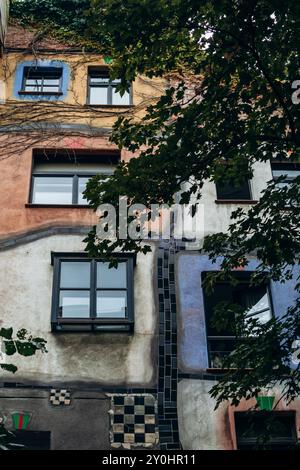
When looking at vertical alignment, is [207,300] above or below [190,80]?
below

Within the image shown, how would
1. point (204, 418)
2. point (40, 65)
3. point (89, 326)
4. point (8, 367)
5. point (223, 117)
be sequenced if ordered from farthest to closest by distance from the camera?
point (40, 65), point (89, 326), point (204, 418), point (223, 117), point (8, 367)

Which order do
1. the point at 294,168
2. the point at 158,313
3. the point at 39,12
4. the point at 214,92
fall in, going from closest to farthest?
the point at 214,92, the point at 158,313, the point at 294,168, the point at 39,12

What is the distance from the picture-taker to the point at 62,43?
13281mm

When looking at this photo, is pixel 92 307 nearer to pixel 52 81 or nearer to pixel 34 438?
pixel 34 438

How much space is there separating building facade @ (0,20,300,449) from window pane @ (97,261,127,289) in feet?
0.06

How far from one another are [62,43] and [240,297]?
7.06 metres

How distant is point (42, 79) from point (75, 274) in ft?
17.0

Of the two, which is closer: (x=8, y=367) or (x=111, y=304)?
(x=8, y=367)

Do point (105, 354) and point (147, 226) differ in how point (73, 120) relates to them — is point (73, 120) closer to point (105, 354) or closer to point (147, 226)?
point (147, 226)

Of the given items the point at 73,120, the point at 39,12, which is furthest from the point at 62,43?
Answer: the point at 73,120

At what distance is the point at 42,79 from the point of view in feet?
42.0

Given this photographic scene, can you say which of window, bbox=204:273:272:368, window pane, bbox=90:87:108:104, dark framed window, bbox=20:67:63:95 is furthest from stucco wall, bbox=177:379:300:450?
dark framed window, bbox=20:67:63:95

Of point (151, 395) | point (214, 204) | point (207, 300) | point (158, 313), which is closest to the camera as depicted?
point (151, 395)

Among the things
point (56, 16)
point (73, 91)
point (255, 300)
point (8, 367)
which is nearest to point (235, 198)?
point (255, 300)
